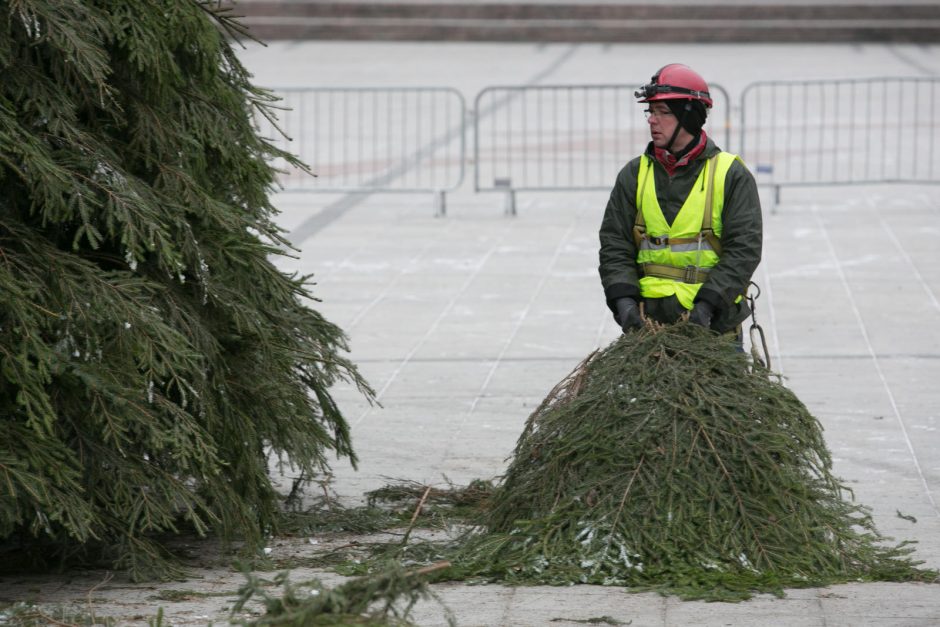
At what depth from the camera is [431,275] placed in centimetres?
1196

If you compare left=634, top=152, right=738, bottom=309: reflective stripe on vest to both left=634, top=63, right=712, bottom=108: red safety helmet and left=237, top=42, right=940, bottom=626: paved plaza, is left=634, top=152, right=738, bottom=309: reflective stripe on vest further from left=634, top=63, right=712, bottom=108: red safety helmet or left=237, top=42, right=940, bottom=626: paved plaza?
left=237, top=42, right=940, bottom=626: paved plaza

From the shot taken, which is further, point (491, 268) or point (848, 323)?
point (491, 268)

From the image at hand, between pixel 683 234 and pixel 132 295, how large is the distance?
200 centimetres

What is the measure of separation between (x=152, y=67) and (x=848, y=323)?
5966 mm

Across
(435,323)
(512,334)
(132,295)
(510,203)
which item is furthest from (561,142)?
(132,295)

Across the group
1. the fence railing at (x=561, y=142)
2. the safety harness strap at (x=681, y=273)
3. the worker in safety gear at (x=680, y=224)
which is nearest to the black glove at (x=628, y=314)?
the worker in safety gear at (x=680, y=224)

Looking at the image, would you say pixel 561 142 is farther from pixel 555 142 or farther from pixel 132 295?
pixel 132 295

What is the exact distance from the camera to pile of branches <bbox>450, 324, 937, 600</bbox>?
5.03 metres

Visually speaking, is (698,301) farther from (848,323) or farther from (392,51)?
(392,51)

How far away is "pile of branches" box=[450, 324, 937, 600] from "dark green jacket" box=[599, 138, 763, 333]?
0.28 metres

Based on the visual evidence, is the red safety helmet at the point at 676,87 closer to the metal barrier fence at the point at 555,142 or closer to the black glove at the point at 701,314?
the black glove at the point at 701,314

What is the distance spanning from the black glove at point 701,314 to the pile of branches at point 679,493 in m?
0.13

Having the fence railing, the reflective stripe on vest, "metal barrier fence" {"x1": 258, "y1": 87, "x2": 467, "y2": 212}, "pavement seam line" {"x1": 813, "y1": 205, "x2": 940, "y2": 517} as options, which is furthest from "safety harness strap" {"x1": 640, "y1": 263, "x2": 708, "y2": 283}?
"metal barrier fence" {"x1": 258, "y1": 87, "x2": 467, "y2": 212}

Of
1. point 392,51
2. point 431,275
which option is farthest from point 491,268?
point 392,51
